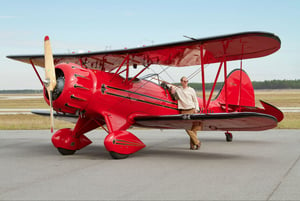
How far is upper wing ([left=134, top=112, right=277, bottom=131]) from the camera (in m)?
7.06

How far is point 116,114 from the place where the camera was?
27.2 ft

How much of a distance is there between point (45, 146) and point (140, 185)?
232 inches

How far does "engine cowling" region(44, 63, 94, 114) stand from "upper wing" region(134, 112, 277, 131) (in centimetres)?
147

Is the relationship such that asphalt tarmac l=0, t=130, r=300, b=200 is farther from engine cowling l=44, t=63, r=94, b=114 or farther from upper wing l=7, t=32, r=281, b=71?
upper wing l=7, t=32, r=281, b=71

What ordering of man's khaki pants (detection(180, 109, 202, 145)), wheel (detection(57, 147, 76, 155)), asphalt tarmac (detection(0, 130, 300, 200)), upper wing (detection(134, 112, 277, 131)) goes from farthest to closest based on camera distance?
1. man's khaki pants (detection(180, 109, 202, 145))
2. wheel (detection(57, 147, 76, 155))
3. upper wing (detection(134, 112, 277, 131))
4. asphalt tarmac (detection(0, 130, 300, 200))

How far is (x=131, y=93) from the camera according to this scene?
8523 millimetres

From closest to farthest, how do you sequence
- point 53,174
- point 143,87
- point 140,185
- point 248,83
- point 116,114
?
point 140,185, point 53,174, point 116,114, point 143,87, point 248,83

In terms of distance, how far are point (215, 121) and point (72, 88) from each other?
10.2ft

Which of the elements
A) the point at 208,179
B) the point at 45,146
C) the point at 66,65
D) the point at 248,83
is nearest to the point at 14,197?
the point at 208,179

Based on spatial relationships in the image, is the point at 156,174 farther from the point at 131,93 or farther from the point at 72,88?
the point at 131,93

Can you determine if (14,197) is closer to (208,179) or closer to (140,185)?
(140,185)

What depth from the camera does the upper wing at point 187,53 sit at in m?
7.43

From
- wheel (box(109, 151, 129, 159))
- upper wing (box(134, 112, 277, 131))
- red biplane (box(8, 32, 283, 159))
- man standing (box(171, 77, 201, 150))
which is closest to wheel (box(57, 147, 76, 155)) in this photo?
red biplane (box(8, 32, 283, 159))

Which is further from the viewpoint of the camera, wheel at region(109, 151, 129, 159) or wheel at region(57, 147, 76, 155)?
wheel at region(57, 147, 76, 155)
